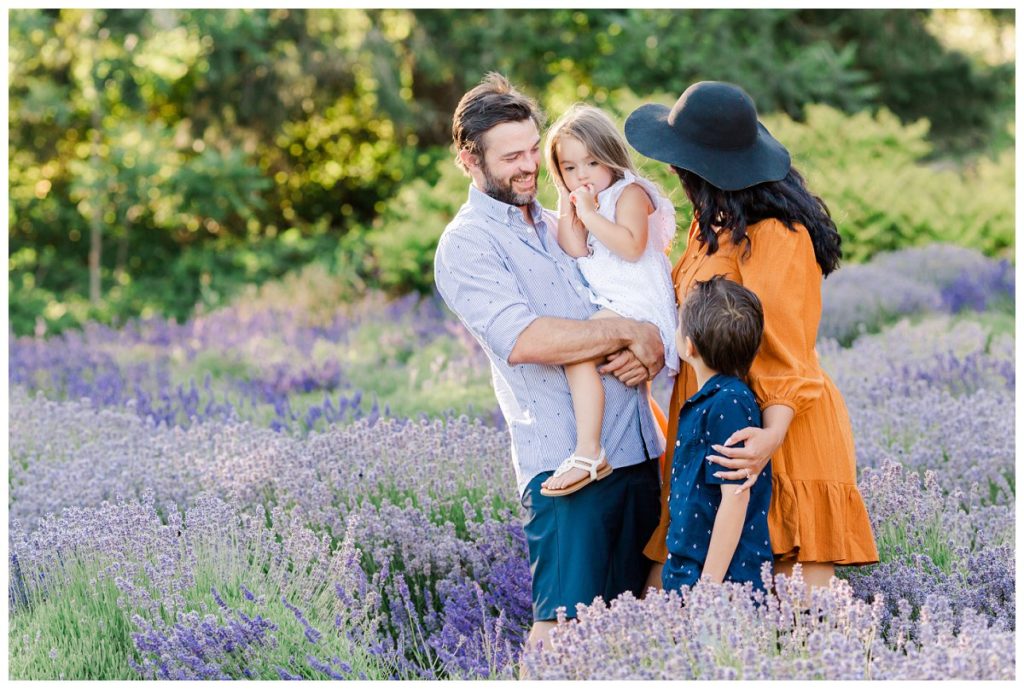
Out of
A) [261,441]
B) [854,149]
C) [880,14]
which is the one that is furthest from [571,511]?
[880,14]

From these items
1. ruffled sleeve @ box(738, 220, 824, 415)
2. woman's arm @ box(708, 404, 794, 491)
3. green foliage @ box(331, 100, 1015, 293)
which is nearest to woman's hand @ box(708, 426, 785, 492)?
woman's arm @ box(708, 404, 794, 491)

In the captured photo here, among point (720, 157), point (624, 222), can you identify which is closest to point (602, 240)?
point (624, 222)

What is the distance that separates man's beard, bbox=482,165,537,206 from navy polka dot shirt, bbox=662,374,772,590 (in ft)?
2.44

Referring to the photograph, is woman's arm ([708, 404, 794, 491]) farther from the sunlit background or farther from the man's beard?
the man's beard

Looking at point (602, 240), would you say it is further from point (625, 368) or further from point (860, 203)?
point (860, 203)

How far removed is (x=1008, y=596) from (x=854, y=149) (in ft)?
27.4

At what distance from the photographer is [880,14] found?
1416 centimetres

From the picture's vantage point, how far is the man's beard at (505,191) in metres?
2.95

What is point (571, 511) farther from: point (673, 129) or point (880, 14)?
point (880, 14)

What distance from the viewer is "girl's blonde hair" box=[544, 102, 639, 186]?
2.97 meters

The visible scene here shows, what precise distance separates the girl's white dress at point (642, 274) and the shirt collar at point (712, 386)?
0.81 feet

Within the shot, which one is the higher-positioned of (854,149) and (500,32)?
(500,32)

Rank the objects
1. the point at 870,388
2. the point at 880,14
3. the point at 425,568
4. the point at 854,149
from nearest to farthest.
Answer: the point at 425,568 < the point at 870,388 < the point at 854,149 < the point at 880,14

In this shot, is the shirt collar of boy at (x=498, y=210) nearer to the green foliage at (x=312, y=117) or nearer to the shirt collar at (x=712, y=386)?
the shirt collar at (x=712, y=386)
